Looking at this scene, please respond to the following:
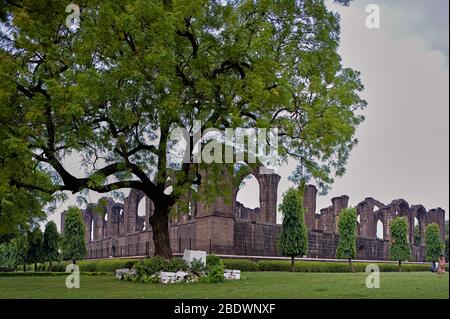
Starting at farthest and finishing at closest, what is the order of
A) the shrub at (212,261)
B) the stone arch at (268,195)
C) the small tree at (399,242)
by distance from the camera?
the stone arch at (268,195)
the small tree at (399,242)
the shrub at (212,261)

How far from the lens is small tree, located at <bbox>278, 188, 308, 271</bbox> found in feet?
94.1

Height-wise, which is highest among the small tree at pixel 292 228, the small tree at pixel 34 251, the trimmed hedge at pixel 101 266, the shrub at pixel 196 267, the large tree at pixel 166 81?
the large tree at pixel 166 81

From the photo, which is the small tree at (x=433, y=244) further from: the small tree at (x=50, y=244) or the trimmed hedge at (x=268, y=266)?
the small tree at (x=50, y=244)

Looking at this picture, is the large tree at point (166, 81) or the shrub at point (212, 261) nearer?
the large tree at point (166, 81)

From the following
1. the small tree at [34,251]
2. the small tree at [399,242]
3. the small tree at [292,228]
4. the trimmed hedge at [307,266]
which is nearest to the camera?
the small tree at [292,228]

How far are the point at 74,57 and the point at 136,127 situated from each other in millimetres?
2945

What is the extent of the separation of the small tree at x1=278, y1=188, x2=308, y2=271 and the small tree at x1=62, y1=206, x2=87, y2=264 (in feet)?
44.5

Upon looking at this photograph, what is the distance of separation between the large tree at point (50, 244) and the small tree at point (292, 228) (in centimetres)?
1542

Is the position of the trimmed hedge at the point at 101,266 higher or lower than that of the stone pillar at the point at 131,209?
lower

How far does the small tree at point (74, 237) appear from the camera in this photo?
35062 millimetres

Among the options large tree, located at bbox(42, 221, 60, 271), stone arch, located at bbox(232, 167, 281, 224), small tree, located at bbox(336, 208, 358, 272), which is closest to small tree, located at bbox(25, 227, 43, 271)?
large tree, located at bbox(42, 221, 60, 271)

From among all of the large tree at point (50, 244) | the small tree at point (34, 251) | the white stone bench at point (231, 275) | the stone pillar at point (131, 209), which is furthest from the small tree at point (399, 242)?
the small tree at point (34, 251)

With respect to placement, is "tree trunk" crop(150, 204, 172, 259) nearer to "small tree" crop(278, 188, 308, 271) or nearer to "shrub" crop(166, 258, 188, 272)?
"shrub" crop(166, 258, 188, 272)
